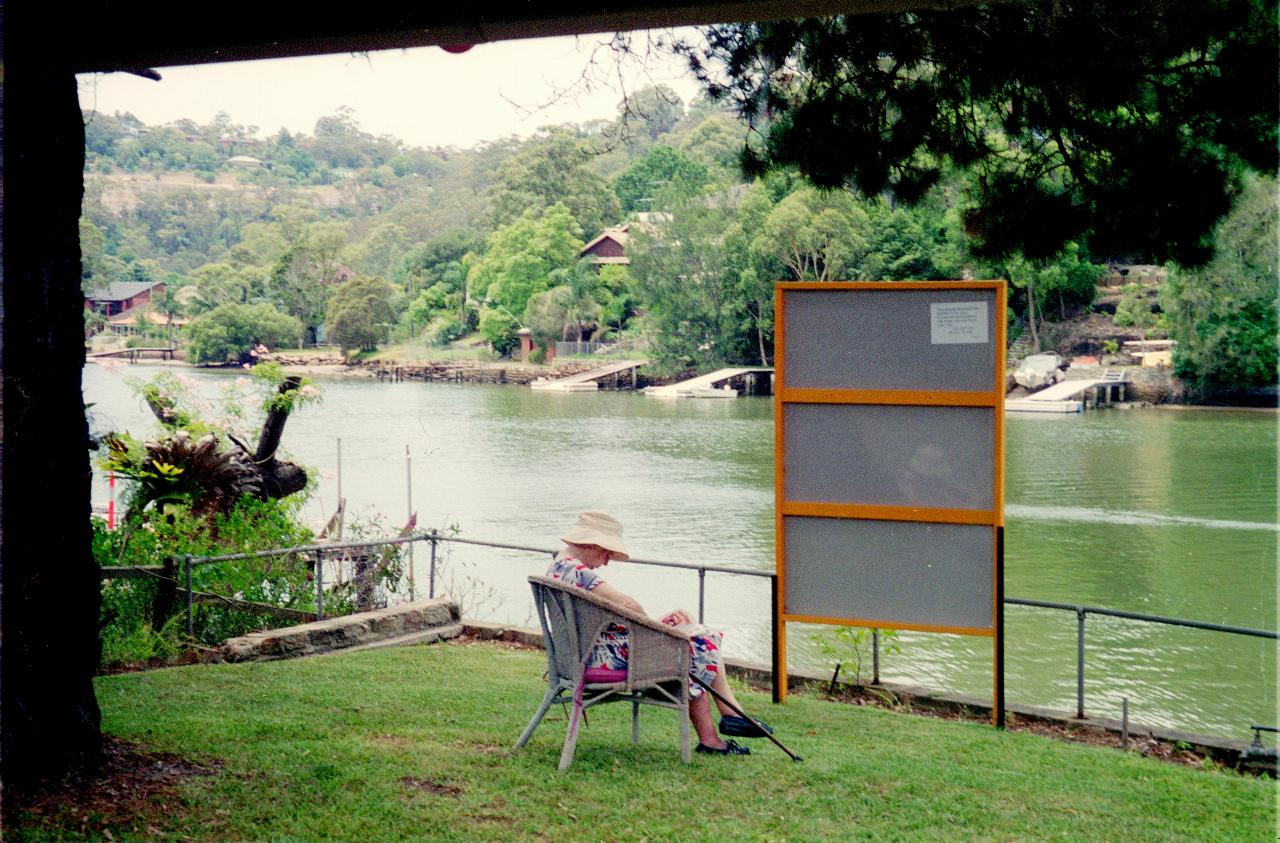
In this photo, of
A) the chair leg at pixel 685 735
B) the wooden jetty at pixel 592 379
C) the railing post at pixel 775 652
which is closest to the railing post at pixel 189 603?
the railing post at pixel 775 652

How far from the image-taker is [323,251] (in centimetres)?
7444

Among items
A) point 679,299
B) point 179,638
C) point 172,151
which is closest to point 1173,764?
point 179,638

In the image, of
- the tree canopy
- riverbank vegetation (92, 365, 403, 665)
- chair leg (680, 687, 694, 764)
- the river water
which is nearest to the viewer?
chair leg (680, 687, 694, 764)

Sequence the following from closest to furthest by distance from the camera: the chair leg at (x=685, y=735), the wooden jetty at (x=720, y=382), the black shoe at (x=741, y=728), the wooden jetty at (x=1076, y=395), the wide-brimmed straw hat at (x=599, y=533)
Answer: the chair leg at (x=685, y=735) < the wide-brimmed straw hat at (x=599, y=533) < the black shoe at (x=741, y=728) < the wooden jetty at (x=1076, y=395) < the wooden jetty at (x=720, y=382)

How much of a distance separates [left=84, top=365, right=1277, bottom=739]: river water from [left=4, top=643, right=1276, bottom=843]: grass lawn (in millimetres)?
5286

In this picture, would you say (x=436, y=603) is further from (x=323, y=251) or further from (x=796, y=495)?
(x=323, y=251)

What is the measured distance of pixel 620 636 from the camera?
471cm

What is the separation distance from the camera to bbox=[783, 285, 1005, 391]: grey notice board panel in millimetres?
5836

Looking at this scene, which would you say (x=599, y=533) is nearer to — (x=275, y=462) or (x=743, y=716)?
(x=743, y=716)

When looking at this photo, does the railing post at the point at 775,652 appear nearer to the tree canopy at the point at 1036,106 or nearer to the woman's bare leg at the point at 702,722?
the woman's bare leg at the point at 702,722

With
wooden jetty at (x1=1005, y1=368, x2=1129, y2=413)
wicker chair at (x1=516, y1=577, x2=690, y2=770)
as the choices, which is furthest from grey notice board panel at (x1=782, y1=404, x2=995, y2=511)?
wooden jetty at (x1=1005, y1=368, x2=1129, y2=413)

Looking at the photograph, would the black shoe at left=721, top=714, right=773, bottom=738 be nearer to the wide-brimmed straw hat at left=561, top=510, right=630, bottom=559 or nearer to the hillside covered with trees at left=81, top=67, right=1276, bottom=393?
the wide-brimmed straw hat at left=561, top=510, right=630, bottom=559

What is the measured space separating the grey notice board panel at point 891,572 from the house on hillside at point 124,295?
→ 54.1 meters

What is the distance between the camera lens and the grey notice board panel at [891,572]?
5.80 metres
